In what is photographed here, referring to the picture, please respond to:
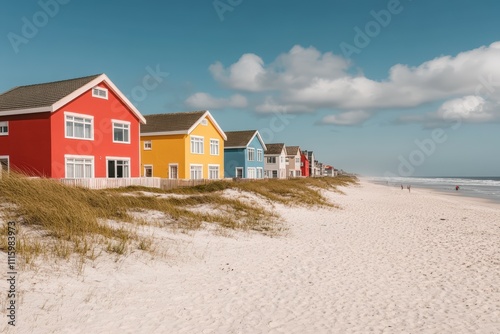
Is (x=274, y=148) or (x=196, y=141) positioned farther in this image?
(x=274, y=148)

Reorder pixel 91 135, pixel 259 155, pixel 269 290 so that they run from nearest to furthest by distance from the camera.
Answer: pixel 269 290, pixel 91 135, pixel 259 155

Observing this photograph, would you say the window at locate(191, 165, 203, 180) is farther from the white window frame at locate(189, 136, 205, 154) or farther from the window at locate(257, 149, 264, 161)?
the window at locate(257, 149, 264, 161)

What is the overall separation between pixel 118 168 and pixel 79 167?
3.72m

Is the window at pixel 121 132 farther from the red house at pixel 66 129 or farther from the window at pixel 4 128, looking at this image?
the window at pixel 4 128

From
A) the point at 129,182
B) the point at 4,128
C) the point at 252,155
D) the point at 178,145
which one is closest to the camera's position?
the point at 4,128

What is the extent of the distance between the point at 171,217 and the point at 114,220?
261 cm

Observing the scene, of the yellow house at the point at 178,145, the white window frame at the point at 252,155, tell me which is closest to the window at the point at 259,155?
the white window frame at the point at 252,155

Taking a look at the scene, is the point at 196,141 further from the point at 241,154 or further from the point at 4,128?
the point at 4,128

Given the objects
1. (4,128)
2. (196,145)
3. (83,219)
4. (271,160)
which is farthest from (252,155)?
(83,219)

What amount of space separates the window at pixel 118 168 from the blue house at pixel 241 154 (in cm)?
2109

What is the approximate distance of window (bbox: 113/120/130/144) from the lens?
93.9 feet

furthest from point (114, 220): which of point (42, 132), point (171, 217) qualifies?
point (42, 132)

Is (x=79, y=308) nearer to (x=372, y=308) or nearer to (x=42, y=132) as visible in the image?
(x=372, y=308)

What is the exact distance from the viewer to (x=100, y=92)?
89.6ft
